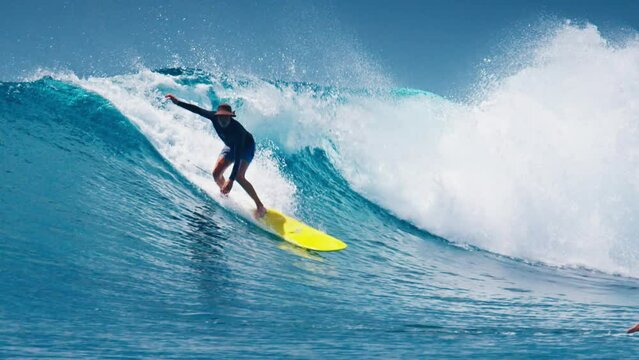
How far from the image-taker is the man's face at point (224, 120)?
752 cm

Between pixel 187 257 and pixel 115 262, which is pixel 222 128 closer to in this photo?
pixel 187 257

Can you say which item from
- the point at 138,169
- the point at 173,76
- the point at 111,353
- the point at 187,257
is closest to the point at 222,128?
the point at 138,169

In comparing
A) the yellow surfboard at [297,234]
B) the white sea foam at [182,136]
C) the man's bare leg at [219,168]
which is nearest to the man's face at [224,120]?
the man's bare leg at [219,168]

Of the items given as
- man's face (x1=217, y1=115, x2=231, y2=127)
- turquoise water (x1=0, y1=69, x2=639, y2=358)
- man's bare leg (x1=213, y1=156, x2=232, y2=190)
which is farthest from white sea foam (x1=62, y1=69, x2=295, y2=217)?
man's face (x1=217, y1=115, x2=231, y2=127)

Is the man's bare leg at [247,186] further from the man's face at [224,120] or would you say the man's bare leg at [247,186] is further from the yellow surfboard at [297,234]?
the man's face at [224,120]

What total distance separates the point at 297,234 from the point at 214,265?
1987 mm

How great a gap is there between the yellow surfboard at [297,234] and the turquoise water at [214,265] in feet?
0.66

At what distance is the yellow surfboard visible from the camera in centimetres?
729

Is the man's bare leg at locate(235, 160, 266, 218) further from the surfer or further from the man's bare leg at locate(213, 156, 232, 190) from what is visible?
Answer: the man's bare leg at locate(213, 156, 232, 190)

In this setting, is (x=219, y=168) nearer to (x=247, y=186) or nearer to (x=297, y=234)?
(x=247, y=186)

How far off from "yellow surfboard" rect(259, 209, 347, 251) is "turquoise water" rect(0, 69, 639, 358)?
0.20 meters

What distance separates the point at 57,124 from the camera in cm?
997

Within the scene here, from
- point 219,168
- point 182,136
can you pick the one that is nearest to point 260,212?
point 219,168

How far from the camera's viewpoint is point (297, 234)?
746 centimetres
